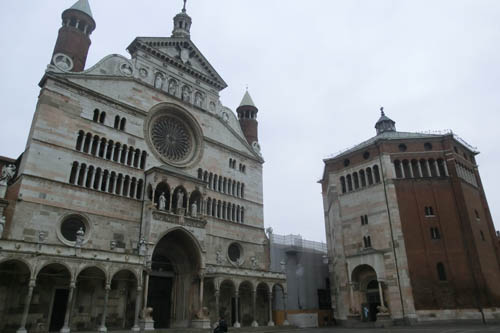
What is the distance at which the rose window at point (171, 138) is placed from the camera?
2984 cm

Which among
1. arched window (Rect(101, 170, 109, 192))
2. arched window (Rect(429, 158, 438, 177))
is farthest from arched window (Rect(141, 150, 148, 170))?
arched window (Rect(429, 158, 438, 177))

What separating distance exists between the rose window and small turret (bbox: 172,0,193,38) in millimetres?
10694

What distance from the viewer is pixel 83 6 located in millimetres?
29203

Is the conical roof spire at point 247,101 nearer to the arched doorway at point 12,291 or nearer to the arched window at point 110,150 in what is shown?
the arched window at point 110,150

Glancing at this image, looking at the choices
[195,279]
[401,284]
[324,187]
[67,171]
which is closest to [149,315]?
[195,279]

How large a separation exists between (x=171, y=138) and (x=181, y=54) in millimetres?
8537

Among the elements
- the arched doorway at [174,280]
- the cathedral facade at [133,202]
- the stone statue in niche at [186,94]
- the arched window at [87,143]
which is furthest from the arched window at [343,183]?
the arched window at [87,143]

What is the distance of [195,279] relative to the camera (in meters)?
26.6

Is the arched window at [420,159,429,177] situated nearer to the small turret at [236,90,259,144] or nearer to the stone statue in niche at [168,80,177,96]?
the small turret at [236,90,259,144]

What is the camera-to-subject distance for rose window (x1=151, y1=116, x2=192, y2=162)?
97.9 feet

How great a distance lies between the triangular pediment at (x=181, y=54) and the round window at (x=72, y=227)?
49.1ft

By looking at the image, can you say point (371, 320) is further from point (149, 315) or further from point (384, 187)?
point (149, 315)

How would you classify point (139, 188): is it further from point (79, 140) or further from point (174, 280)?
point (174, 280)

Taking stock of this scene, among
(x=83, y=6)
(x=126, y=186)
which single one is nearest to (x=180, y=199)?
(x=126, y=186)
